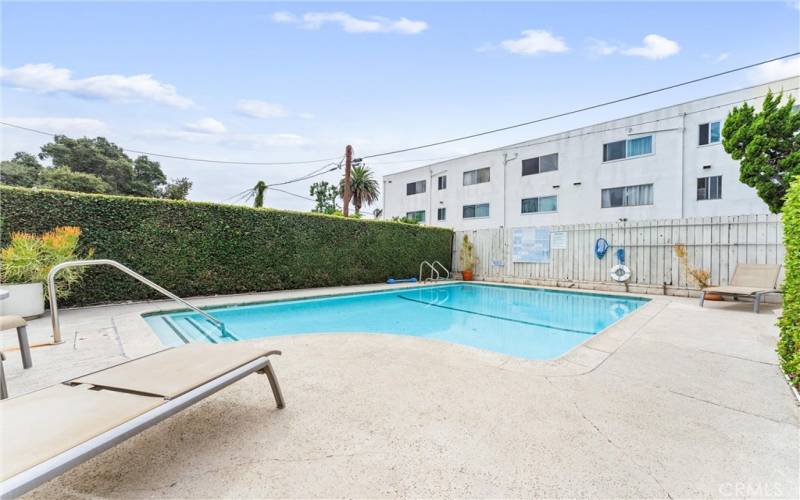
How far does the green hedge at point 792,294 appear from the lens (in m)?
2.75

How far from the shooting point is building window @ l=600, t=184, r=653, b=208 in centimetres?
1527

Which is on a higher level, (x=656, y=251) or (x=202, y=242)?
(x=202, y=242)

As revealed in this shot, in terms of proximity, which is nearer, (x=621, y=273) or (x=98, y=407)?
(x=98, y=407)

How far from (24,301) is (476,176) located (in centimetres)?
2006

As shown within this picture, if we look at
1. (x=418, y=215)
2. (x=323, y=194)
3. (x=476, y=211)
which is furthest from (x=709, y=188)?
(x=323, y=194)

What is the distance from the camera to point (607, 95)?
33.6 ft

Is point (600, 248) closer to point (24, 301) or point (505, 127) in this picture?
point (505, 127)

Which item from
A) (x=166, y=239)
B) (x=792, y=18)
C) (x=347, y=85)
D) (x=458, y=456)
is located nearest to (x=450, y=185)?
(x=347, y=85)

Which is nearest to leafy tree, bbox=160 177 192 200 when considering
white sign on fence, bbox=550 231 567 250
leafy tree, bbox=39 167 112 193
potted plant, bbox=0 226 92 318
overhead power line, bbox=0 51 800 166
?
leafy tree, bbox=39 167 112 193

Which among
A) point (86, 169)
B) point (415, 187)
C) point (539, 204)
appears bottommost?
point (539, 204)

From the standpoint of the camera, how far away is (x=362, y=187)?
27.4 metres

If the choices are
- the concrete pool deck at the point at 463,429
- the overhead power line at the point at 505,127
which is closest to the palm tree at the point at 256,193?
the overhead power line at the point at 505,127

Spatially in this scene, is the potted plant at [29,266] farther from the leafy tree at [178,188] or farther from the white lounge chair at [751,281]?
the leafy tree at [178,188]

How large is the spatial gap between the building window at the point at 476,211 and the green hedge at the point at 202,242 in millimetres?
10568
